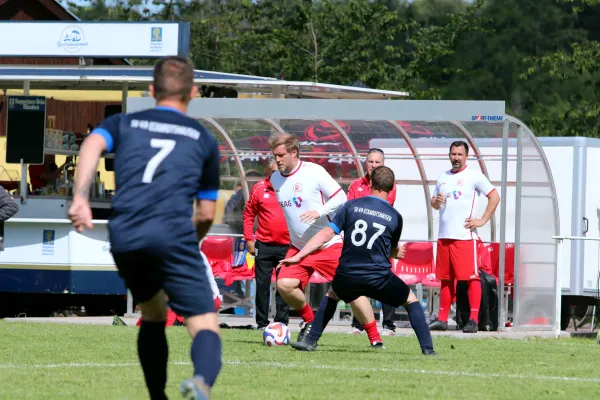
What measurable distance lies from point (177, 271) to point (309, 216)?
559 centimetres

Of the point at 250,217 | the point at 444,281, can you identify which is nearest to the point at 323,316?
the point at 250,217

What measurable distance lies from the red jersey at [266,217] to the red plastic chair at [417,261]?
10.6 feet

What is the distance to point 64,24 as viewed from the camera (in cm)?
2023

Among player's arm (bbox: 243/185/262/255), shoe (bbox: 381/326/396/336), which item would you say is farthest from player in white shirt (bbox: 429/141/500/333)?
player's arm (bbox: 243/185/262/255)

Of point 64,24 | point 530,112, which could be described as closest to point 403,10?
point 530,112

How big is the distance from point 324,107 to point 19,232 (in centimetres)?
496

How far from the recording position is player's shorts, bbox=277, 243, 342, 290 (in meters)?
11.4

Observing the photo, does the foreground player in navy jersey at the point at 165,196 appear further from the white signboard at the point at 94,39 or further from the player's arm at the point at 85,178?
the white signboard at the point at 94,39

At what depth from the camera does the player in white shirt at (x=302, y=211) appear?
11.4m

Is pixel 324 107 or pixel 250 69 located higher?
pixel 250 69

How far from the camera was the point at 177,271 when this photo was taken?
19.0 feet

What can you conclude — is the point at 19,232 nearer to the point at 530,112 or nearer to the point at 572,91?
the point at 572,91

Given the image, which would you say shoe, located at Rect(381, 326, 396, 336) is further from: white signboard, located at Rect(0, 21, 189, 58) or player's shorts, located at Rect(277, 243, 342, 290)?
white signboard, located at Rect(0, 21, 189, 58)

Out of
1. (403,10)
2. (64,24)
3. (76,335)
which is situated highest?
(403,10)
